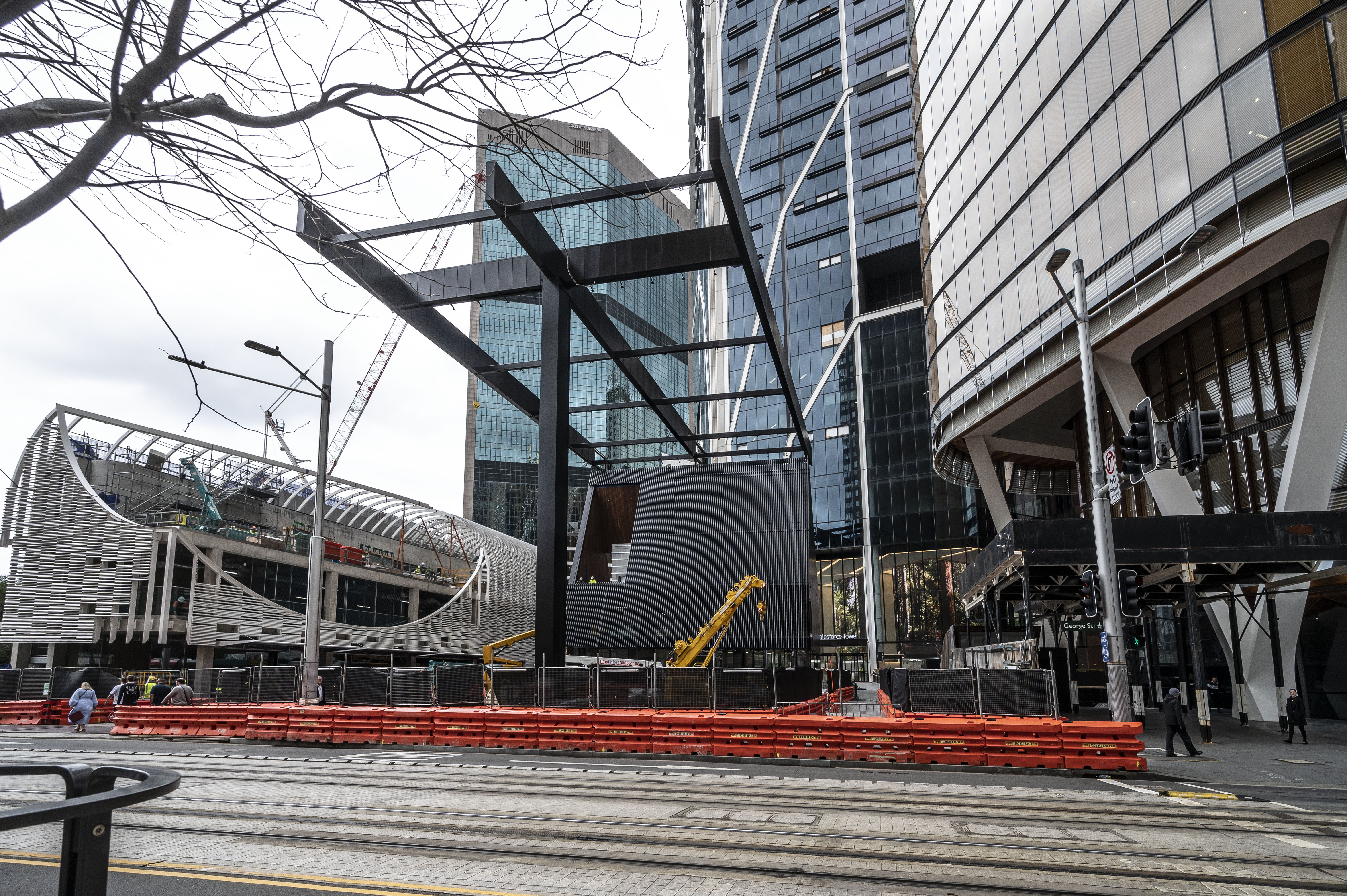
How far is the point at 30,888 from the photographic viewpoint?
711cm

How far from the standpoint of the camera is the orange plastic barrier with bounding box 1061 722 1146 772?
52.5ft

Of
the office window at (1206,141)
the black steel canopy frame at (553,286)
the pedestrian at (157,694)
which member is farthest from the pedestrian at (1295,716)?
the pedestrian at (157,694)

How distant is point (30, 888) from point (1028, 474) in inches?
1938

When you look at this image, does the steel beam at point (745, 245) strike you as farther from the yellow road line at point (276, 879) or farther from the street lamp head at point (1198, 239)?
the yellow road line at point (276, 879)

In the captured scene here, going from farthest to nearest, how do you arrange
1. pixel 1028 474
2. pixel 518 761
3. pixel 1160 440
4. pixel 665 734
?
pixel 1028 474, pixel 665 734, pixel 518 761, pixel 1160 440

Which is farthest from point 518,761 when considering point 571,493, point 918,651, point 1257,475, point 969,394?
point 571,493

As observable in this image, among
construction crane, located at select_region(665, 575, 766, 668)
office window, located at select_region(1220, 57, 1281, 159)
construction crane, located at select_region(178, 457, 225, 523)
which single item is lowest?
construction crane, located at select_region(665, 575, 766, 668)

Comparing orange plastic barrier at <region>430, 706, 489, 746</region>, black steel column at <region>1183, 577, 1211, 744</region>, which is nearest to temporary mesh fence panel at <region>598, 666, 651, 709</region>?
orange plastic barrier at <region>430, 706, 489, 746</region>

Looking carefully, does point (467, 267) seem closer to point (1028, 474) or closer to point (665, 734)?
point (665, 734)

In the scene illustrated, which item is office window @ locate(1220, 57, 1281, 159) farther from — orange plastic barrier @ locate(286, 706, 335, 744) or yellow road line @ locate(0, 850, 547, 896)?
orange plastic barrier @ locate(286, 706, 335, 744)

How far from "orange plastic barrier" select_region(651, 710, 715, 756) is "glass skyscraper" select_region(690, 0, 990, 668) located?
153 feet

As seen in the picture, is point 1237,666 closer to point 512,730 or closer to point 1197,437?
point 1197,437

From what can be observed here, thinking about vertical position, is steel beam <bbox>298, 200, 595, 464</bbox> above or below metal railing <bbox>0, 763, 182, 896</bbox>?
above

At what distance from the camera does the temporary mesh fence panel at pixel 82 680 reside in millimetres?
28766
